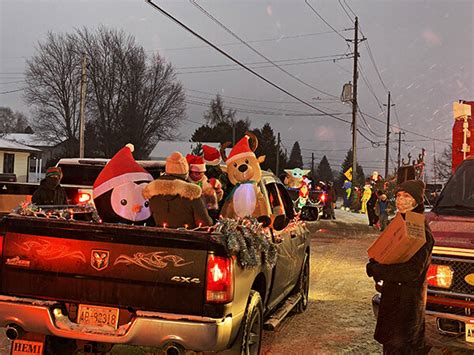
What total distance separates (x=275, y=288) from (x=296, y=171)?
52.2 feet

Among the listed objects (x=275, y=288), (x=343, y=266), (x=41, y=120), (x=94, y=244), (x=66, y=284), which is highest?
(x=41, y=120)

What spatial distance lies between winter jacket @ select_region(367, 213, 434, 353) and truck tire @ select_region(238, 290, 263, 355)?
1.05 metres

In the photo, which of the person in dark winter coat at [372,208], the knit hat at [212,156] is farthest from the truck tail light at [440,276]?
the person in dark winter coat at [372,208]

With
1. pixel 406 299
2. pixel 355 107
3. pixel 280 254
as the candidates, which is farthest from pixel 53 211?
pixel 355 107

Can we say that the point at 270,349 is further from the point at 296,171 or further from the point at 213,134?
the point at 213,134

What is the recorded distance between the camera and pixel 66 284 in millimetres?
4074

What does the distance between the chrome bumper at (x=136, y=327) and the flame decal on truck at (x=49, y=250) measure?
361mm

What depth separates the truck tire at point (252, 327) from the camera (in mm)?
4328

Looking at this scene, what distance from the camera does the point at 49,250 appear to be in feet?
13.5

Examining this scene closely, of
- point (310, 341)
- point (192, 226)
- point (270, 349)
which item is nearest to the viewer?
point (192, 226)

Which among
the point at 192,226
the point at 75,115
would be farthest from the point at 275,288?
the point at 75,115

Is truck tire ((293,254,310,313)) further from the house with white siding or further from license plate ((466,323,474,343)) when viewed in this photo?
the house with white siding

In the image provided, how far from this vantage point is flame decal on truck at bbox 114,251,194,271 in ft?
12.7

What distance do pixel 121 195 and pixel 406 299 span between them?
264 centimetres
